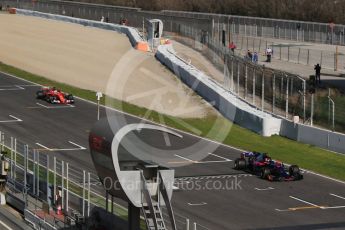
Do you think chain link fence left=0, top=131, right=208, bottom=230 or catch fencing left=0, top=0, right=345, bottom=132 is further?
catch fencing left=0, top=0, right=345, bottom=132

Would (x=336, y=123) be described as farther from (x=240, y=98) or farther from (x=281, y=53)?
(x=281, y=53)

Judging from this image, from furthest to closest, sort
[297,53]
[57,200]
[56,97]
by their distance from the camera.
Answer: [297,53] → [56,97] → [57,200]

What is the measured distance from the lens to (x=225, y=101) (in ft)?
167

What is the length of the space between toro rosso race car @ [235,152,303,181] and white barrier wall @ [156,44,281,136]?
8991 mm

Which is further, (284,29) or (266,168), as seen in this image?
(284,29)

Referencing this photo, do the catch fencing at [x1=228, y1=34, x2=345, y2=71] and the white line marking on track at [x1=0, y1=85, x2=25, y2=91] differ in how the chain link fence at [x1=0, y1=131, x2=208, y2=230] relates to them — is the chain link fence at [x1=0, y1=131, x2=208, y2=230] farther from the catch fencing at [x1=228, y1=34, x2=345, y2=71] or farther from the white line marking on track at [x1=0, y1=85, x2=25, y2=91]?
the catch fencing at [x1=228, y1=34, x2=345, y2=71]

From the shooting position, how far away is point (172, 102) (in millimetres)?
54500

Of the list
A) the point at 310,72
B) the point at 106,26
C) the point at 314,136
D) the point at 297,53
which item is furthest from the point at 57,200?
the point at 106,26

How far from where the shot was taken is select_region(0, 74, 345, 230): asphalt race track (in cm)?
2911

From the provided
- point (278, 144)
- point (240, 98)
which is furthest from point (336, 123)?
point (240, 98)

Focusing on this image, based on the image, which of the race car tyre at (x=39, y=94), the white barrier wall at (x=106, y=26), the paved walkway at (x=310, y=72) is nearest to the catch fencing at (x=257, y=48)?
the paved walkway at (x=310, y=72)

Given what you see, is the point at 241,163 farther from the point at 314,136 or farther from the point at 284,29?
the point at 284,29

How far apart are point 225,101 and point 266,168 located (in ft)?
51.9

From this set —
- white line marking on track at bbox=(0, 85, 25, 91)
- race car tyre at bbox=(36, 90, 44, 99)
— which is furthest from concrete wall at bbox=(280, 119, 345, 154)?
white line marking on track at bbox=(0, 85, 25, 91)
